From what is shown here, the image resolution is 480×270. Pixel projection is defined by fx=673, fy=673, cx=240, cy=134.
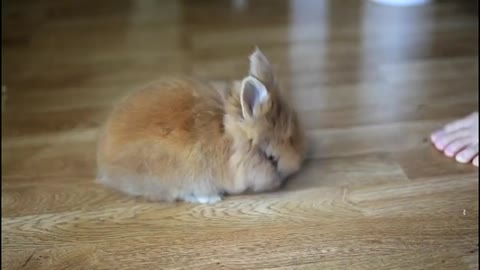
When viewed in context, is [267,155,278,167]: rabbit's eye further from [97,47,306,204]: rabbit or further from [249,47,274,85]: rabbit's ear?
[249,47,274,85]: rabbit's ear

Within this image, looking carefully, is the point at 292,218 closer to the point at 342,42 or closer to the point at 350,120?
the point at 350,120

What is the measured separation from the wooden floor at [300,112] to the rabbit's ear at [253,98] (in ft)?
0.79

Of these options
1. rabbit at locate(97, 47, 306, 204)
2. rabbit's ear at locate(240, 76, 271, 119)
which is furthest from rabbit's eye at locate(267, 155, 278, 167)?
rabbit's ear at locate(240, 76, 271, 119)

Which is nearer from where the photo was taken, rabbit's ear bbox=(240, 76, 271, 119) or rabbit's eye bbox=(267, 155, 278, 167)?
rabbit's ear bbox=(240, 76, 271, 119)

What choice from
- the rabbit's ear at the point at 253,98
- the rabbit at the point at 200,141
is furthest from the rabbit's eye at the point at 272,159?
the rabbit's ear at the point at 253,98

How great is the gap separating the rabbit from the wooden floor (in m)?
0.07

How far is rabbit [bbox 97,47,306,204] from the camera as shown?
1.42 m

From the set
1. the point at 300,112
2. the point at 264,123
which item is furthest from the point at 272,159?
the point at 300,112

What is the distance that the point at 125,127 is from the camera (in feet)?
4.80

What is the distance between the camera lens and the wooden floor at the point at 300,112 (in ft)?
4.58

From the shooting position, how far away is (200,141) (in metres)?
1.43

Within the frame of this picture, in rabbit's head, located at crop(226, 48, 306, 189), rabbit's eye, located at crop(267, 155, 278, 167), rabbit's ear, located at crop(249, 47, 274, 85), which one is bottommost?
rabbit's eye, located at crop(267, 155, 278, 167)

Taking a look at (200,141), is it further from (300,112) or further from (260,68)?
(300,112)

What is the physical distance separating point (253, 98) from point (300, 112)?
47cm
